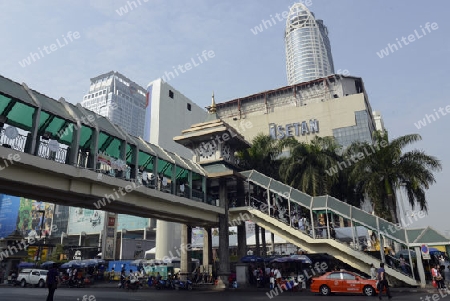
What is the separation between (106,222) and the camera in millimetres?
43969

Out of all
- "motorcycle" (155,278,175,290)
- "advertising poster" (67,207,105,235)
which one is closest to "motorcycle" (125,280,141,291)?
"motorcycle" (155,278,175,290)

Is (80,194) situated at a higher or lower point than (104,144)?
lower

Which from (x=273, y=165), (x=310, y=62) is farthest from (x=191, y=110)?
(x=310, y=62)

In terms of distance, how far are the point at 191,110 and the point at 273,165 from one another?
1870 inches

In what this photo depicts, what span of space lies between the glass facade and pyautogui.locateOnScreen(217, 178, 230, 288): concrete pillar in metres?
46.5

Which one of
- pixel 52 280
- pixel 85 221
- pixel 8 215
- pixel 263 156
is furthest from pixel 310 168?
pixel 85 221

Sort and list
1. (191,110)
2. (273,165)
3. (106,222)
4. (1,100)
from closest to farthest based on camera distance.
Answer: (1,100) < (273,165) < (106,222) < (191,110)

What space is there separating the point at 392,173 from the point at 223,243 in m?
14.1

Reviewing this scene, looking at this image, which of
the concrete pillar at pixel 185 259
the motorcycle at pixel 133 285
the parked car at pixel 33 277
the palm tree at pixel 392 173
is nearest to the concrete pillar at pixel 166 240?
the parked car at pixel 33 277

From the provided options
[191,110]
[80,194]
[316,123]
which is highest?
[191,110]

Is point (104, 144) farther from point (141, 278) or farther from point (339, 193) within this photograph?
point (339, 193)

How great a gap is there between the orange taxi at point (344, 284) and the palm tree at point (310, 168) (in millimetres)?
11250

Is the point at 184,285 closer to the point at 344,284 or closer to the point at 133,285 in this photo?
the point at 133,285

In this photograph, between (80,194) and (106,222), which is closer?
(80,194)
